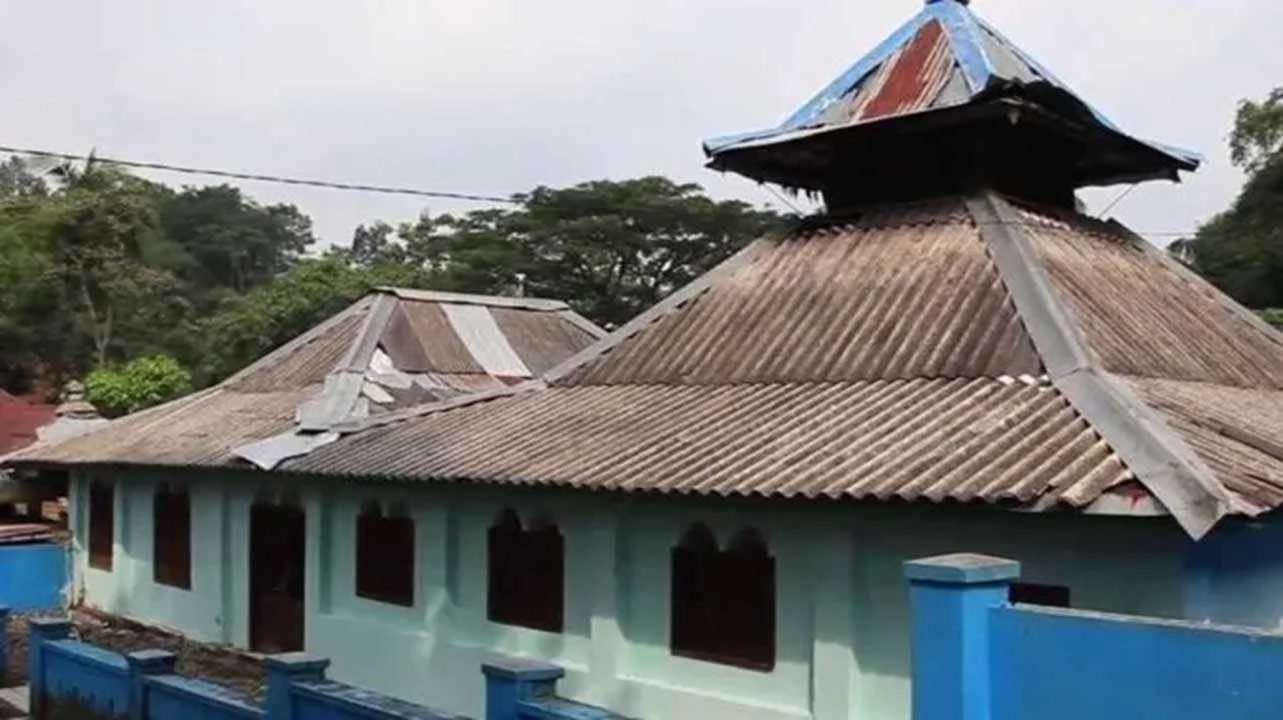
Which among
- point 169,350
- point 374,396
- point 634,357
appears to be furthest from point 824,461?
point 169,350

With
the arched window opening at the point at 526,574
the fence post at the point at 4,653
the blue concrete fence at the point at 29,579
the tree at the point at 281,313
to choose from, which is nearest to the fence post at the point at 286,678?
the arched window opening at the point at 526,574

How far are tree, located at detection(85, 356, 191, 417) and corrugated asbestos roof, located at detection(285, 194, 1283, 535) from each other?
673 inches

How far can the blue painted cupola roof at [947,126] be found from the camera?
11523 mm

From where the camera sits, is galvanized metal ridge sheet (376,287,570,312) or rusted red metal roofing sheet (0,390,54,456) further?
rusted red metal roofing sheet (0,390,54,456)

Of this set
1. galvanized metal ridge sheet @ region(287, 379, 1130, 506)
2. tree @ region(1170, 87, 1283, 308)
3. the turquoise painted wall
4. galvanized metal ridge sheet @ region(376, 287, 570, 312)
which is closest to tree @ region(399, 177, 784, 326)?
tree @ region(1170, 87, 1283, 308)

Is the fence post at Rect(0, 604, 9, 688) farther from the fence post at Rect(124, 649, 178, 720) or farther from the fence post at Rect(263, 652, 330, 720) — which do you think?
the fence post at Rect(263, 652, 330, 720)

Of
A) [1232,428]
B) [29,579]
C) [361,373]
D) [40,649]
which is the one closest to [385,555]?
[361,373]

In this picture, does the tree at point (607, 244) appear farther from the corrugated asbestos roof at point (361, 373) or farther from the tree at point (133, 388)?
the corrugated asbestos roof at point (361, 373)

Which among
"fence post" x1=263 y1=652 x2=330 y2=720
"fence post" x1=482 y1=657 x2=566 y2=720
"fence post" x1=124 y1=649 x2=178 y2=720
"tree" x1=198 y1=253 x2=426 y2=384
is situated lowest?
"fence post" x1=124 y1=649 x2=178 y2=720

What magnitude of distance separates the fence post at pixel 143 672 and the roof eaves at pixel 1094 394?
22.0 feet

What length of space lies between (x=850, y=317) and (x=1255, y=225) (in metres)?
33.3

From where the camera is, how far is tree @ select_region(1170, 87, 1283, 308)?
128ft

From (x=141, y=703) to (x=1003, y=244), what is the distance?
7.29m

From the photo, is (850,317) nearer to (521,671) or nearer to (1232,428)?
(1232,428)
